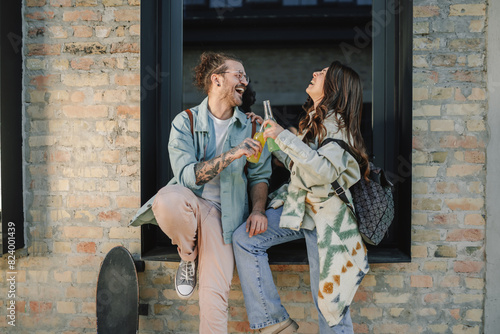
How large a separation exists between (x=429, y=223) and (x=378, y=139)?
0.58 metres

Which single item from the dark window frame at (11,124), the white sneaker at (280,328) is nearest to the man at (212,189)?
the white sneaker at (280,328)

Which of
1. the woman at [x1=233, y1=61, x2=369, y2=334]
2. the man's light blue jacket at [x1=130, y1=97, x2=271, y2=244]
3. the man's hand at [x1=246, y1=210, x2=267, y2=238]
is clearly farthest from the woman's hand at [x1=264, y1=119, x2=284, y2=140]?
the man's hand at [x1=246, y1=210, x2=267, y2=238]

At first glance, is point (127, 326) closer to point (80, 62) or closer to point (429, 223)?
point (80, 62)

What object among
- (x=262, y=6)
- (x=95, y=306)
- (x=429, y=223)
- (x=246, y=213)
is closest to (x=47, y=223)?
(x=95, y=306)

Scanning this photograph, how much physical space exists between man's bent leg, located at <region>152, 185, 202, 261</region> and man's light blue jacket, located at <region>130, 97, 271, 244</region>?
0.10 m

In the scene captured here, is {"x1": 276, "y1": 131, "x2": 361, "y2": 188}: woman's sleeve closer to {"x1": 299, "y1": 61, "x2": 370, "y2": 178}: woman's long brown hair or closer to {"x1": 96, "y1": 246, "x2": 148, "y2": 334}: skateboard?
{"x1": 299, "y1": 61, "x2": 370, "y2": 178}: woman's long brown hair

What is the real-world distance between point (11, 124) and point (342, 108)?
1960mm

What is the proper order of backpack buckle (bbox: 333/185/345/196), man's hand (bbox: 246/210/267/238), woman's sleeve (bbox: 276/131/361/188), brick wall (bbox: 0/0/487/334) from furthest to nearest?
brick wall (bbox: 0/0/487/334) < man's hand (bbox: 246/210/267/238) < backpack buckle (bbox: 333/185/345/196) < woman's sleeve (bbox: 276/131/361/188)

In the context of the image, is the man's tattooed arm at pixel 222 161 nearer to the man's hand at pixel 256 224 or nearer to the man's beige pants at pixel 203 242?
the man's beige pants at pixel 203 242

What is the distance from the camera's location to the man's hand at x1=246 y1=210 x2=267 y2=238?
81.5 inches

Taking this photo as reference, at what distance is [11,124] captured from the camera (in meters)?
2.47

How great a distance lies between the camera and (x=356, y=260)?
6.41 ft

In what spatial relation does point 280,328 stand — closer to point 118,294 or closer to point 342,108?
point 118,294

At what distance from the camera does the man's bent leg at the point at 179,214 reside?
6.48 feet
